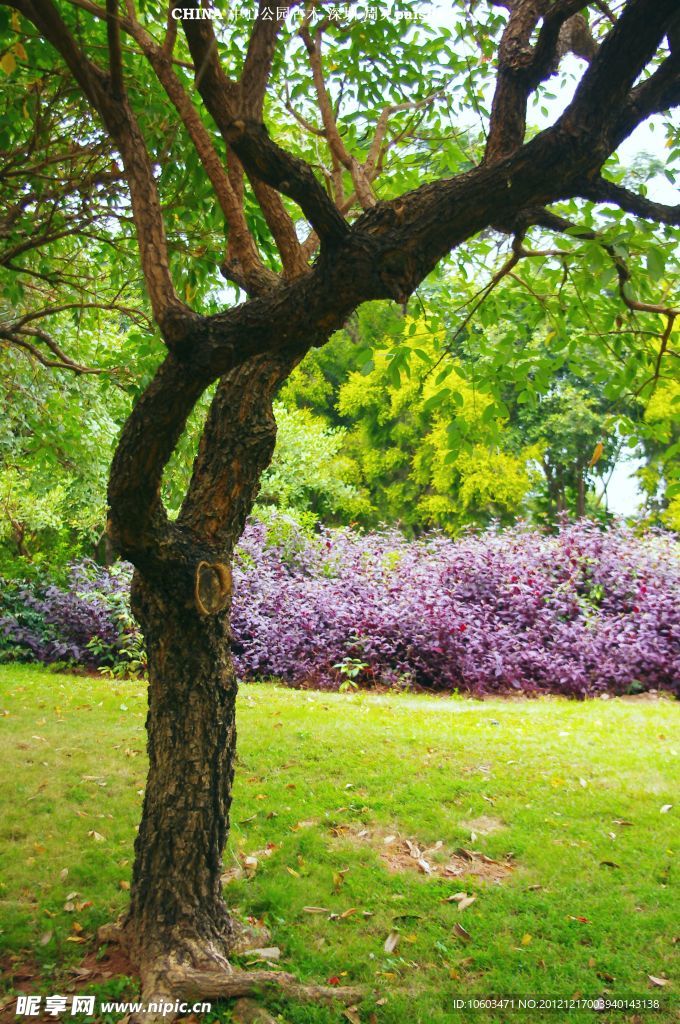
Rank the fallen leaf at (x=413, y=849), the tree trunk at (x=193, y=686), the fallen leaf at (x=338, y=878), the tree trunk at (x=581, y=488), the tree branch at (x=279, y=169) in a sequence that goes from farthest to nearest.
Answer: the tree trunk at (x=581, y=488)
the fallen leaf at (x=413, y=849)
the fallen leaf at (x=338, y=878)
the tree trunk at (x=193, y=686)
the tree branch at (x=279, y=169)

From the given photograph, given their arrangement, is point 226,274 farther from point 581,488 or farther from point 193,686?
point 581,488

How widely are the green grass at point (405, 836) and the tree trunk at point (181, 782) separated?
428 mm

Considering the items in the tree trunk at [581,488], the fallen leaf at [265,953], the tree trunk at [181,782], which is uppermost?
the tree trunk at [581,488]

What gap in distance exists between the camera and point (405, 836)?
4.91 m

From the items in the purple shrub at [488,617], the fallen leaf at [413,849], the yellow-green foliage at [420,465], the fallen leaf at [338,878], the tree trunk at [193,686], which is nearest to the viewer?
the tree trunk at [193,686]

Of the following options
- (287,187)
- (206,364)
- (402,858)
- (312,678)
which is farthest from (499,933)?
(312,678)

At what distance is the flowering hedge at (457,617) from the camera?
939 cm

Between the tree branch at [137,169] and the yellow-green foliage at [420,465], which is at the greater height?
the yellow-green foliage at [420,465]

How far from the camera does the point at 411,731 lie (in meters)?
6.96

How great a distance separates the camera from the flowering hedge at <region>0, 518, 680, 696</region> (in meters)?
9.39

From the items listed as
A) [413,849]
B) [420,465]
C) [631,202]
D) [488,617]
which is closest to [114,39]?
[631,202]

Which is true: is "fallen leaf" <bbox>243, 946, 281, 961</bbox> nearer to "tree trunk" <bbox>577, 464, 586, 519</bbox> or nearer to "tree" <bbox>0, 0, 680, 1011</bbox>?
"tree" <bbox>0, 0, 680, 1011</bbox>

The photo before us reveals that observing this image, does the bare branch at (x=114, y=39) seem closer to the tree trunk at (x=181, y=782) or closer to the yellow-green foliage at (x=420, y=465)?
the tree trunk at (x=181, y=782)

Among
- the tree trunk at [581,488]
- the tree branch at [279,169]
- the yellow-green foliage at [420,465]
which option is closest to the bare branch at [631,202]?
the tree branch at [279,169]
